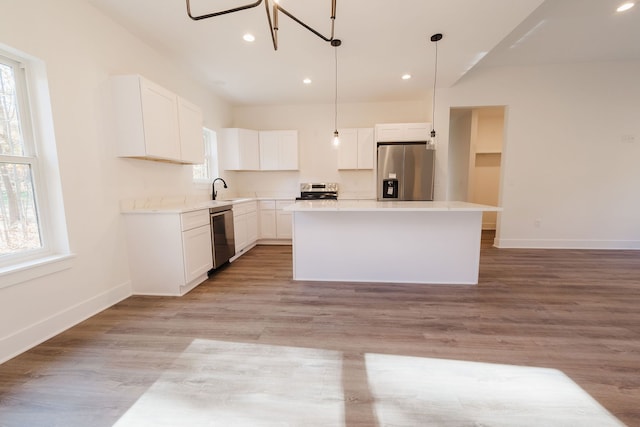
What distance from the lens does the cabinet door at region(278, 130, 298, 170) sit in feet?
16.8

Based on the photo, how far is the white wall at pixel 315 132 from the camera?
517 centimetres

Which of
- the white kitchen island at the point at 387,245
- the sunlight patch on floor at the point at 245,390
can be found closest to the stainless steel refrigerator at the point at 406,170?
the white kitchen island at the point at 387,245

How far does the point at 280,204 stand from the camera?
4.95 metres

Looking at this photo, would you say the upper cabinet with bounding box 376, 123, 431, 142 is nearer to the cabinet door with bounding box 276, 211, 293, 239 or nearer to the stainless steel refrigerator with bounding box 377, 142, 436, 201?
the stainless steel refrigerator with bounding box 377, 142, 436, 201

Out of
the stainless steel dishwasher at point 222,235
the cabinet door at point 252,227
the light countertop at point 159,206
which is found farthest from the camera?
the cabinet door at point 252,227

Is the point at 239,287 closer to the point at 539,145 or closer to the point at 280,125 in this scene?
the point at 280,125

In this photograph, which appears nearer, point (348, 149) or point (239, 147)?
point (239, 147)

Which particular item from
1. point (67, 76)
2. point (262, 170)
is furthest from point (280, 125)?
point (67, 76)

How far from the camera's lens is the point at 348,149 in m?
4.98

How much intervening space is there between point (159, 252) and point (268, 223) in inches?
94.7

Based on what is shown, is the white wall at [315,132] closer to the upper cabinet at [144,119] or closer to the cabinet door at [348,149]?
the cabinet door at [348,149]

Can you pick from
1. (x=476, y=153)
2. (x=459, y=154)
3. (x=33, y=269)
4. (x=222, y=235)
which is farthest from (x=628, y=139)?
(x=33, y=269)

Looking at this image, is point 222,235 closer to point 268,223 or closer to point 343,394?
point 268,223

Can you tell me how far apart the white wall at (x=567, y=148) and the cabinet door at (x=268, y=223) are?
3450 millimetres
